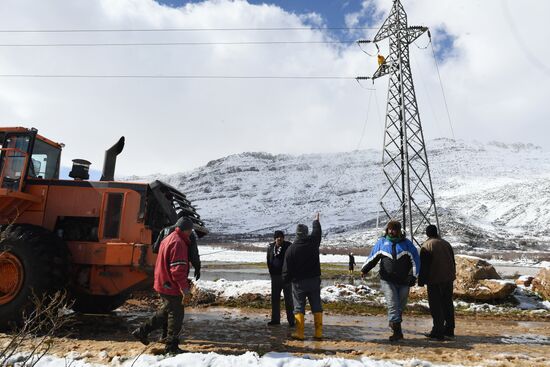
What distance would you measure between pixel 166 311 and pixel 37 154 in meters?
4.53

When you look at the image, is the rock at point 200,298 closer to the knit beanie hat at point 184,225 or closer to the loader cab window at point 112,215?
the loader cab window at point 112,215

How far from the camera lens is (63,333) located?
7.03 meters

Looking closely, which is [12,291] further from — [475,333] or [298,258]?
[475,333]

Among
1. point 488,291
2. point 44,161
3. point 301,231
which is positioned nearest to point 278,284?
point 301,231

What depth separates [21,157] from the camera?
7.79 meters

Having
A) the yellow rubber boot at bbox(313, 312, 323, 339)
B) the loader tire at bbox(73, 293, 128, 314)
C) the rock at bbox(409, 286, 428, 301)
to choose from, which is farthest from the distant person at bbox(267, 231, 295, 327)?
the rock at bbox(409, 286, 428, 301)

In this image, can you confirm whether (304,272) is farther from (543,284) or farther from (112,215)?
(543,284)

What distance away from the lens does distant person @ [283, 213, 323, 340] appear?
697cm

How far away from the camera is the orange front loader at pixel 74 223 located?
6.72m

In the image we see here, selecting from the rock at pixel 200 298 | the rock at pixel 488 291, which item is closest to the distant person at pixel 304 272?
the rock at pixel 200 298

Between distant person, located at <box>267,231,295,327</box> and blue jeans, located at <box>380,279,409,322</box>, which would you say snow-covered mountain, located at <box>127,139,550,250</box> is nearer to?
distant person, located at <box>267,231,295,327</box>

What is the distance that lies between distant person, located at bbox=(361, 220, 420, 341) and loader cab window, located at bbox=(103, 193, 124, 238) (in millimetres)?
4451

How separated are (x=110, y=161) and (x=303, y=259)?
15.2ft

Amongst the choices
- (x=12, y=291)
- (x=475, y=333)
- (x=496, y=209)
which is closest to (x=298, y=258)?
(x=475, y=333)
